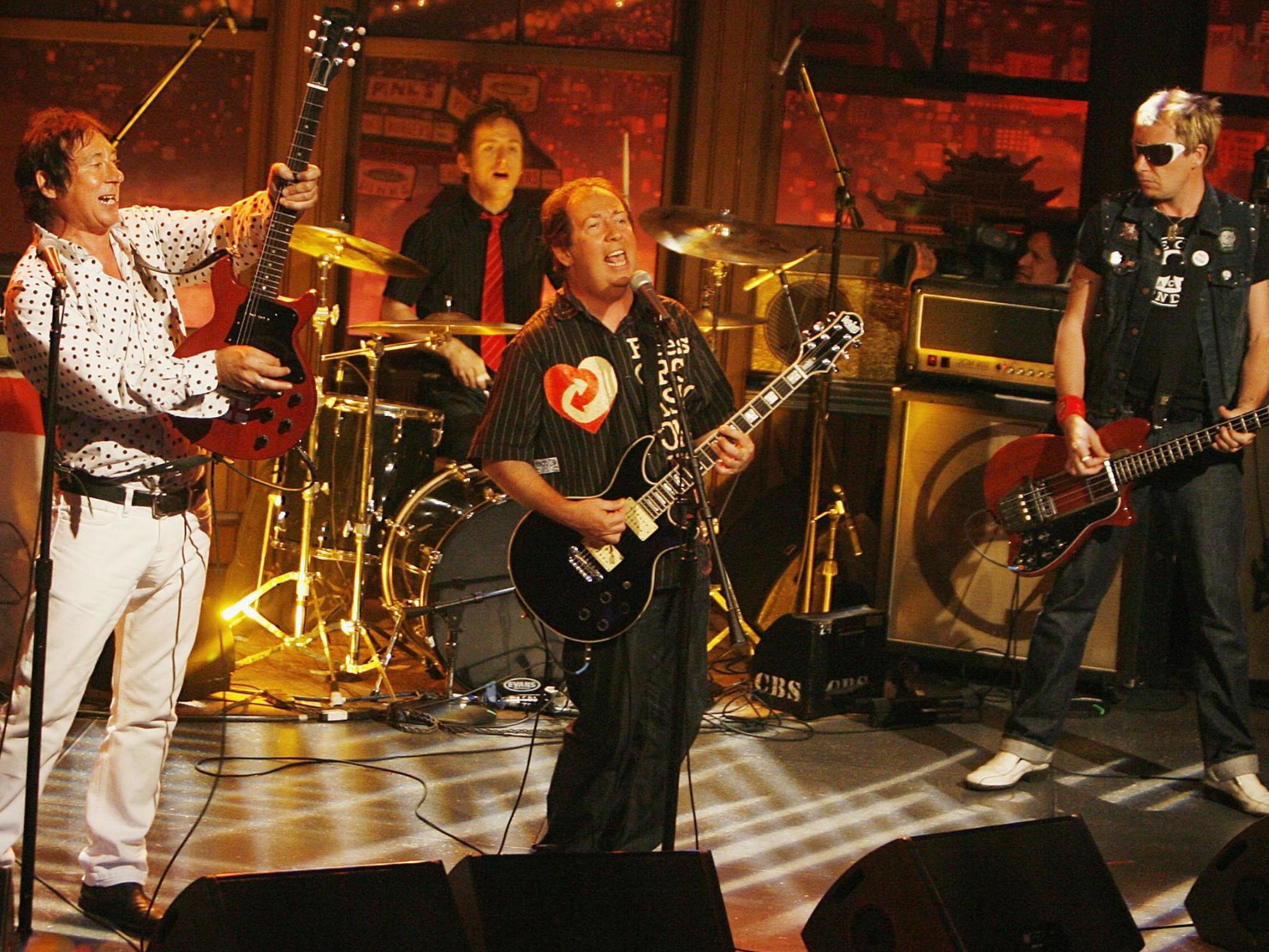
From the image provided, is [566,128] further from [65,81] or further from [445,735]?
[445,735]

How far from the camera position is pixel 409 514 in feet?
20.0

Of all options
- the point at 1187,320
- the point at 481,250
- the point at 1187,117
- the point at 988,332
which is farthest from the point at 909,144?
the point at 1187,320

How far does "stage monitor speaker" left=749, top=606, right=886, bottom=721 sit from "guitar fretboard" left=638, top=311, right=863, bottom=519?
7.76 feet

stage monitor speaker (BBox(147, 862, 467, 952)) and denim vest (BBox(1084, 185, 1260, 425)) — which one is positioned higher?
denim vest (BBox(1084, 185, 1260, 425))

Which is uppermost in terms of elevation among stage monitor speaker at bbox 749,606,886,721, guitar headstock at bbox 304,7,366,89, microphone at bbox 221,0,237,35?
microphone at bbox 221,0,237,35

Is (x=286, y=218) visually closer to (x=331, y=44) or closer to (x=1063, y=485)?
(x=331, y=44)

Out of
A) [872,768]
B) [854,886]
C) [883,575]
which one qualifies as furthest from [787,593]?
[854,886]

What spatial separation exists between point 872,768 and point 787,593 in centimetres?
170

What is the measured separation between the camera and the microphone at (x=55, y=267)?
310 cm

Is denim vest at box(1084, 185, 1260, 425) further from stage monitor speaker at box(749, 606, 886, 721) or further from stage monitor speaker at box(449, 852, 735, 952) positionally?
stage monitor speaker at box(449, 852, 735, 952)

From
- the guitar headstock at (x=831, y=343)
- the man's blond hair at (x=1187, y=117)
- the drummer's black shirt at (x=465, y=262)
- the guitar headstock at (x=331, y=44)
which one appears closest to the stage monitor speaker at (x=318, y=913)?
the guitar headstock at (x=831, y=343)

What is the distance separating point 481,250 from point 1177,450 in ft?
11.3

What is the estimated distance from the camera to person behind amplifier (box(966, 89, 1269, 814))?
16.1 ft

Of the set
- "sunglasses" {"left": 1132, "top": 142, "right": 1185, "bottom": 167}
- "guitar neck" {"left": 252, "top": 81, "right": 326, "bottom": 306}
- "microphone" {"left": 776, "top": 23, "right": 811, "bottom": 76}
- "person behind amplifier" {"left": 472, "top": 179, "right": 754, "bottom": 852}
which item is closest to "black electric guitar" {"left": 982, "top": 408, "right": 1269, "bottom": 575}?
"sunglasses" {"left": 1132, "top": 142, "right": 1185, "bottom": 167}
